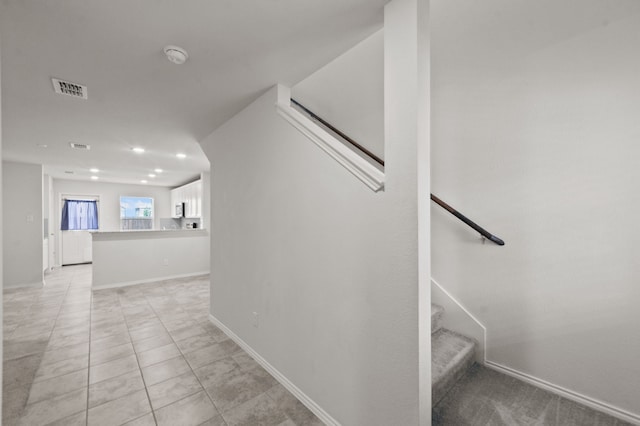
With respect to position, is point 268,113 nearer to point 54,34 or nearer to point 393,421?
point 54,34

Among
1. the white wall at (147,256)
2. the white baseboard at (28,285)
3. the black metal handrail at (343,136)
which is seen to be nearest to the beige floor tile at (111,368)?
the black metal handrail at (343,136)

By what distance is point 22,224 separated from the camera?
5.01 metres

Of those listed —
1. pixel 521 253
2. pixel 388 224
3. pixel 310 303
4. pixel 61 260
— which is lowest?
pixel 61 260

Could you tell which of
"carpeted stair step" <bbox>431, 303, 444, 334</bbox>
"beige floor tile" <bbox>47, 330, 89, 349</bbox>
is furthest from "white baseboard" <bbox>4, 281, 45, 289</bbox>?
"carpeted stair step" <bbox>431, 303, 444, 334</bbox>

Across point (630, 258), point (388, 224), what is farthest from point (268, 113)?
point (630, 258)

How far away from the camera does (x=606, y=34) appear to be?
174 cm

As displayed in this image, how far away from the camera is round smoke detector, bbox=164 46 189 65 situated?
1.79m

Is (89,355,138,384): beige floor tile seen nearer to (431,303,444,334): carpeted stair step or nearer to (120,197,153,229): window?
(431,303,444,334): carpeted stair step

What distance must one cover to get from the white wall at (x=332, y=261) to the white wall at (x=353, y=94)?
0.76 m

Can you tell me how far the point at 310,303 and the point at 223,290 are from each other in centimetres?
162

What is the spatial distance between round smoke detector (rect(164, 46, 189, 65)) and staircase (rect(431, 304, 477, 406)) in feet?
8.83

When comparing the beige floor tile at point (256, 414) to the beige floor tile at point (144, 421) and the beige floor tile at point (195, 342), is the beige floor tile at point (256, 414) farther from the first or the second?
the beige floor tile at point (195, 342)

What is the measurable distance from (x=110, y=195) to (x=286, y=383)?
853 centimetres

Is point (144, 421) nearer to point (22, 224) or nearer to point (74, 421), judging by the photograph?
point (74, 421)
